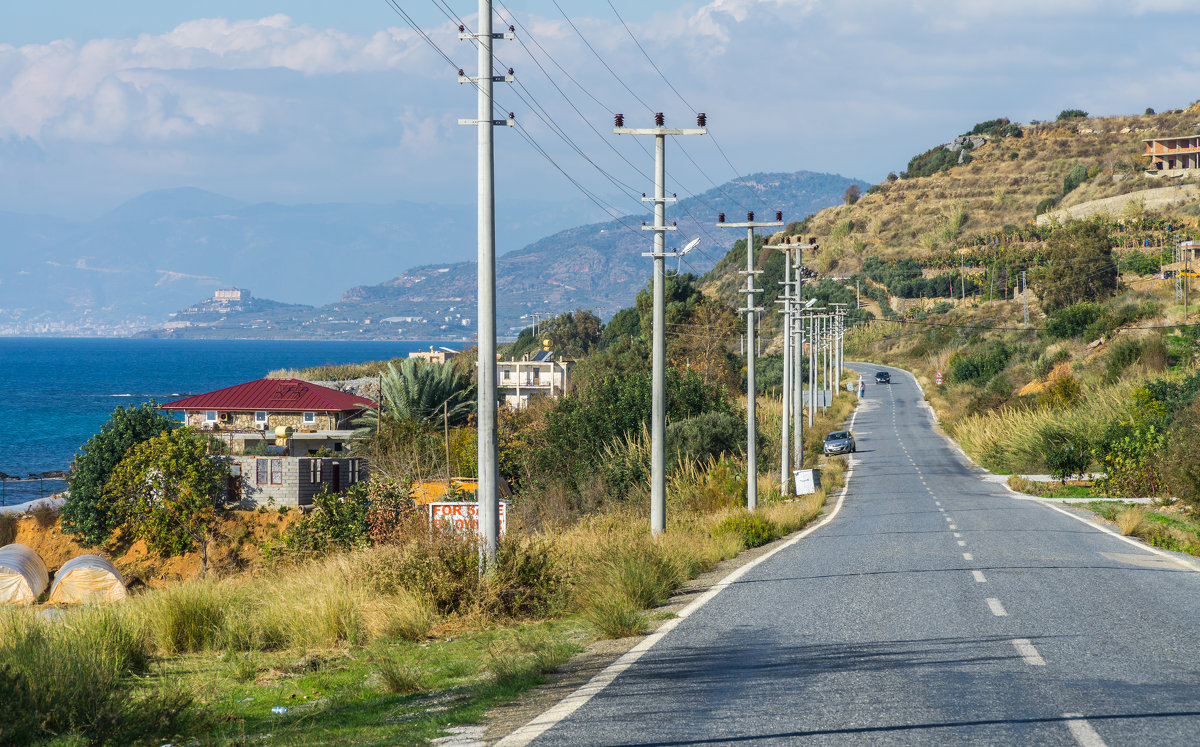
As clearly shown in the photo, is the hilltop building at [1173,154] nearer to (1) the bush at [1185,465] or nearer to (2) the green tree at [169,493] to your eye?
(1) the bush at [1185,465]

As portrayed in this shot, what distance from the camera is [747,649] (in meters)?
9.29

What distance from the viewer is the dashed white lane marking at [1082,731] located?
6117mm

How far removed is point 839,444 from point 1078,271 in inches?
2416

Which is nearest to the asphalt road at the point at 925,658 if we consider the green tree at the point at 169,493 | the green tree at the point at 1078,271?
the green tree at the point at 169,493

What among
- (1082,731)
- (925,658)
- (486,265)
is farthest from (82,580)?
(1082,731)

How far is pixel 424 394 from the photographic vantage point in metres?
46.0

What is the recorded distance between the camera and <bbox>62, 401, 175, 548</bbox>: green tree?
46688 millimetres

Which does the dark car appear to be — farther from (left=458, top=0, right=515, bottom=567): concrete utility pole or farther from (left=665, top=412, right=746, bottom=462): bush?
(left=458, top=0, right=515, bottom=567): concrete utility pole

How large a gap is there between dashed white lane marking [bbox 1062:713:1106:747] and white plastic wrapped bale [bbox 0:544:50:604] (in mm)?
32521

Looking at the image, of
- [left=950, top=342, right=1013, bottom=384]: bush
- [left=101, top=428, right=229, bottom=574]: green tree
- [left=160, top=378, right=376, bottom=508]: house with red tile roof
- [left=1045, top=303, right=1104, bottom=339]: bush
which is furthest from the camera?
[left=950, top=342, right=1013, bottom=384]: bush

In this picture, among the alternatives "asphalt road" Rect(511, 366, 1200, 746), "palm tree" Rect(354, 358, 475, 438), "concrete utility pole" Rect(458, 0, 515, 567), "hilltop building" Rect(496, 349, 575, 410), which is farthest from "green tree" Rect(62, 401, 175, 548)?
"hilltop building" Rect(496, 349, 575, 410)

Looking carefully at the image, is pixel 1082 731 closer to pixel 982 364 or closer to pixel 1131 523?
pixel 1131 523

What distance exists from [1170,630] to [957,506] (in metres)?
20.4

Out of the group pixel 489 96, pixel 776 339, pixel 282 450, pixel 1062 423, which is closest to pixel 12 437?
pixel 282 450
